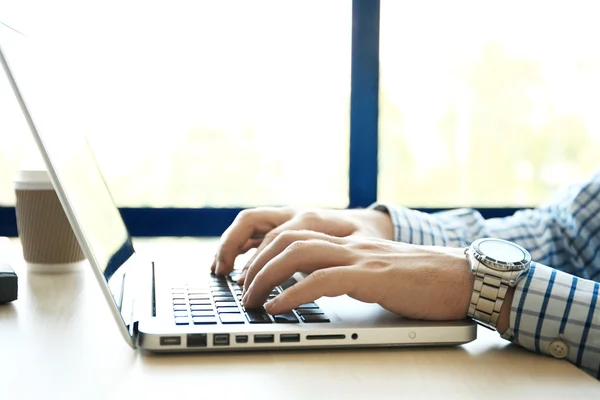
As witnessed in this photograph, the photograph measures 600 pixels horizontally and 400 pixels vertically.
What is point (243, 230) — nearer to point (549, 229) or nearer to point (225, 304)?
point (225, 304)

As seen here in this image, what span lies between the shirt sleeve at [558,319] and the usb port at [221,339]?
30cm

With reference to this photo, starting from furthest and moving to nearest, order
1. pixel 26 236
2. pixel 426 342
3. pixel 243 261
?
1. pixel 243 261
2. pixel 26 236
3. pixel 426 342

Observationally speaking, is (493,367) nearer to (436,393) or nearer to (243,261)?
(436,393)

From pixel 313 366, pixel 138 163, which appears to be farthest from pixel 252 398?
pixel 138 163

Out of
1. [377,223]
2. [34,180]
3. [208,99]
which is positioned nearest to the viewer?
[34,180]

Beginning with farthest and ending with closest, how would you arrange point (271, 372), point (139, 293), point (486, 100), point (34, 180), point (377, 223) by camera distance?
point (486, 100) < point (377, 223) < point (34, 180) < point (139, 293) < point (271, 372)

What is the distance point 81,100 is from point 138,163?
189 millimetres

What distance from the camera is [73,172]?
802mm

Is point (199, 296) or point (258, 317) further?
point (199, 296)

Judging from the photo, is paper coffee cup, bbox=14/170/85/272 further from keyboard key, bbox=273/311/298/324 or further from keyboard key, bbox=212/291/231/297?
keyboard key, bbox=273/311/298/324

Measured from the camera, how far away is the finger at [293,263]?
0.74 metres

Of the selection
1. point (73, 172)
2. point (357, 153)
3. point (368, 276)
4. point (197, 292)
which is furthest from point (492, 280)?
point (357, 153)

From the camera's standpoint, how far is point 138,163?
1582 millimetres

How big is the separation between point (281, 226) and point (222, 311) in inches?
12.5
